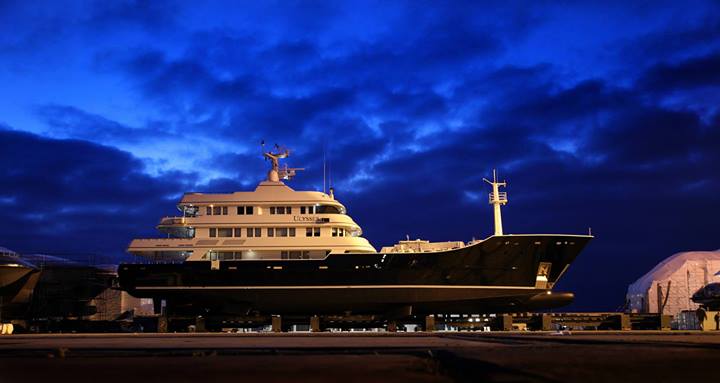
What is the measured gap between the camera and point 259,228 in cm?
3509

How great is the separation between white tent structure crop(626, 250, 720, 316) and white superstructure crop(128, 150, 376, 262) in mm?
21544

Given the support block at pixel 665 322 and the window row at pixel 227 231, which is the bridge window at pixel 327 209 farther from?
the support block at pixel 665 322

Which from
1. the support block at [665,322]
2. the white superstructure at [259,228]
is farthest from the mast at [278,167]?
the support block at [665,322]

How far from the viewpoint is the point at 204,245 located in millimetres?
34812

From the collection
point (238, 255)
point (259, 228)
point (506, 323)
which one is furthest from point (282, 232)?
point (506, 323)

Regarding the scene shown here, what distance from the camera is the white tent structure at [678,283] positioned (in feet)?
145

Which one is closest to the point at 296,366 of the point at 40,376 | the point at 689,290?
the point at 40,376

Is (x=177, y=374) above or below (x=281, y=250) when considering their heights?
below

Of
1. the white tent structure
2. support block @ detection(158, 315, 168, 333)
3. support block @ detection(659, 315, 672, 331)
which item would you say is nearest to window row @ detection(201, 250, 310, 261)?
support block @ detection(158, 315, 168, 333)

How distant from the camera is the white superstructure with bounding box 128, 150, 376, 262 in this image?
34375mm

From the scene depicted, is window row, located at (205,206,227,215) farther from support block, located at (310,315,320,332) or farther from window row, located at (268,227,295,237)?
support block, located at (310,315,320,332)

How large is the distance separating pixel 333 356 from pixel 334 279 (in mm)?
21506

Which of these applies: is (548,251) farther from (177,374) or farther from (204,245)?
(177,374)

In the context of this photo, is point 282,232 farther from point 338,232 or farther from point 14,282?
point 14,282
